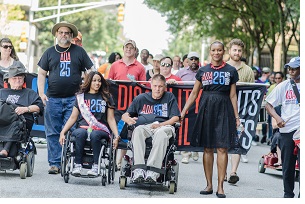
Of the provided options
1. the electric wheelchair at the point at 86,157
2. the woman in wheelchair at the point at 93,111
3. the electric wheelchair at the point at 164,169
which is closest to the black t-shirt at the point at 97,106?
the woman in wheelchair at the point at 93,111

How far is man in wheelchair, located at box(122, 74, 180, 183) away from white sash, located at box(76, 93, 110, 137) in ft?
1.01

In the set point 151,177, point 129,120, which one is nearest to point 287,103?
point 151,177

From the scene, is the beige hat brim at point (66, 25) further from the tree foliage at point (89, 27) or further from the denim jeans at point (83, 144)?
the tree foliage at point (89, 27)

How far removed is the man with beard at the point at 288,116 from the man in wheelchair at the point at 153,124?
1378 millimetres

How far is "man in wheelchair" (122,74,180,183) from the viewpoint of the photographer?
1019cm

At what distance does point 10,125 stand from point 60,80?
3.76ft

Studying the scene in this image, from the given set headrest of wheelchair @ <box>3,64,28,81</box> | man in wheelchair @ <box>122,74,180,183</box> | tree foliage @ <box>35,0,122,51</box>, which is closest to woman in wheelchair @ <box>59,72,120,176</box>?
man in wheelchair @ <box>122,74,180,183</box>

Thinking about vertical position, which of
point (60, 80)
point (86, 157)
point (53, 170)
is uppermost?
point (60, 80)

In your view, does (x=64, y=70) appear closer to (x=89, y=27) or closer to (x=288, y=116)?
(x=288, y=116)

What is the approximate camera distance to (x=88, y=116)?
35.8 ft

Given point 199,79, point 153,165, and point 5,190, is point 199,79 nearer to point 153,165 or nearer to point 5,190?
point 153,165

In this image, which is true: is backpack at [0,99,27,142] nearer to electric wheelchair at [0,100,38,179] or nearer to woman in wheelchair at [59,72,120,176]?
electric wheelchair at [0,100,38,179]
